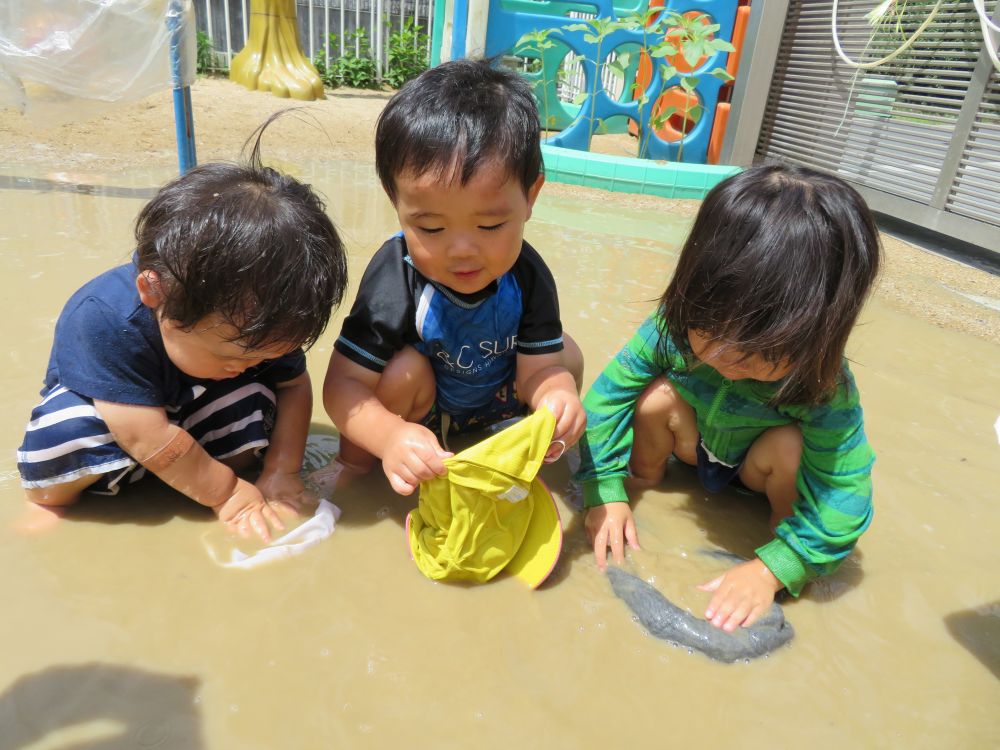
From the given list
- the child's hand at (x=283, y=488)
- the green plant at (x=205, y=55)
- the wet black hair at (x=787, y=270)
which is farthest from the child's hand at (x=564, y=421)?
the green plant at (x=205, y=55)

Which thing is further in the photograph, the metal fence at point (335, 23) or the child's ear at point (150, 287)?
the metal fence at point (335, 23)

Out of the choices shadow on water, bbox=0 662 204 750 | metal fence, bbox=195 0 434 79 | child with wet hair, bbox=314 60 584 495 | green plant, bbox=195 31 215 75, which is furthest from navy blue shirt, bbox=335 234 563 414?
metal fence, bbox=195 0 434 79

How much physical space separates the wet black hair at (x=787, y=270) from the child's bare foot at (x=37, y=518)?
4.57ft

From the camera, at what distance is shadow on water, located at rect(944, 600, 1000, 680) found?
146cm

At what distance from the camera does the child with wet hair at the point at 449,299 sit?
4.83 feet

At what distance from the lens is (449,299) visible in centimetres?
177

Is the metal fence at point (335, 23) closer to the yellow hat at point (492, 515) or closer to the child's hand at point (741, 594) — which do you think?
the yellow hat at point (492, 515)

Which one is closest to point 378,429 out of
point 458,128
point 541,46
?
point 458,128

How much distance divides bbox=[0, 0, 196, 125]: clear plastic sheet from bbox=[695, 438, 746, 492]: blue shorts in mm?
2894

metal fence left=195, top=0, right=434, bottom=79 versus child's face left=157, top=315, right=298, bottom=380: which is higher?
metal fence left=195, top=0, right=434, bottom=79

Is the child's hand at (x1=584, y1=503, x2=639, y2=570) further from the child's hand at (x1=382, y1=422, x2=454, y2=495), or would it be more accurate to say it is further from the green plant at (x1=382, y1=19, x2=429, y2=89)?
the green plant at (x1=382, y1=19, x2=429, y2=89)

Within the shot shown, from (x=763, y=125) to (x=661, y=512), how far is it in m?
5.36

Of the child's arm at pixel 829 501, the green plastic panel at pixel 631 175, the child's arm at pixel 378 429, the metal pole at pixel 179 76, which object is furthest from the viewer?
the green plastic panel at pixel 631 175

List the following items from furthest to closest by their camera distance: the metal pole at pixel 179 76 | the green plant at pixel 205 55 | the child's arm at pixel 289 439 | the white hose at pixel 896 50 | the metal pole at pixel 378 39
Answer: the metal pole at pixel 378 39 < the green plant at pixel 205 55 < the white hose at pixel 896 50 < the metal pole at pixel 179 76 < the child's arm at pixel 289 439
